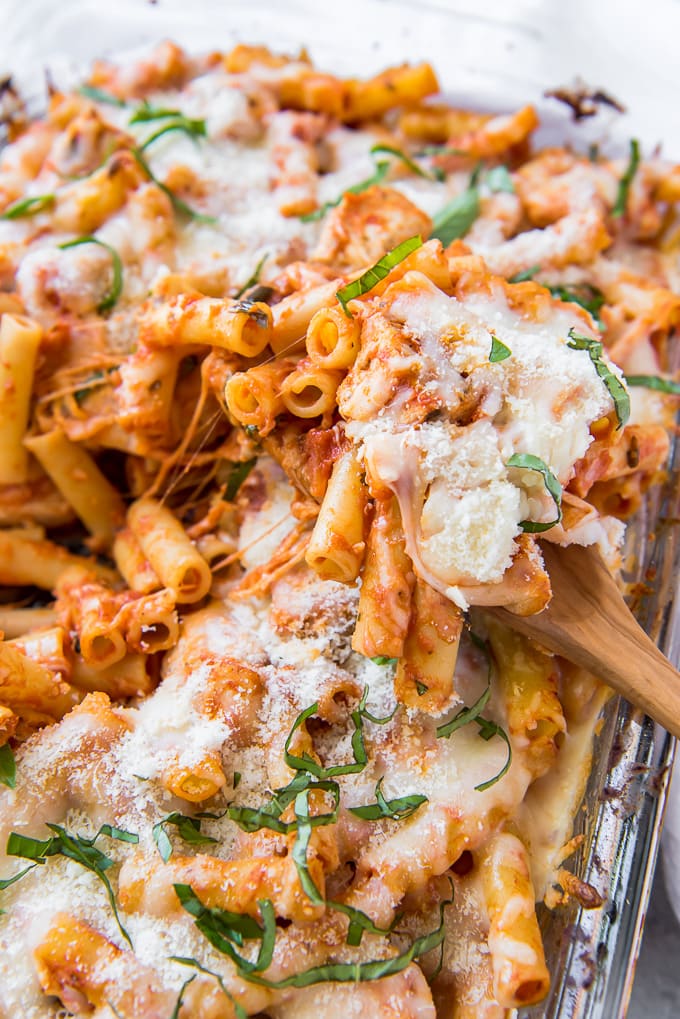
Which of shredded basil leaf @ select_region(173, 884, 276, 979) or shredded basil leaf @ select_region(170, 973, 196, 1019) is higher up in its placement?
shredded basil leaf @ select_region(173, 884, 276, 979)

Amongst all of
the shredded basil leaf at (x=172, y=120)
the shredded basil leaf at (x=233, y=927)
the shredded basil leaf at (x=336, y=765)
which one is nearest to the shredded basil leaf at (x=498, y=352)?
the shredded basil leaf at (x=336, y=765)

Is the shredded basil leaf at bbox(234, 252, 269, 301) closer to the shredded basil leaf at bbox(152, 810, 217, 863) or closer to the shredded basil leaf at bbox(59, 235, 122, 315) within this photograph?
the shredded basil leaf at bbox(59, 235, 122, 315)

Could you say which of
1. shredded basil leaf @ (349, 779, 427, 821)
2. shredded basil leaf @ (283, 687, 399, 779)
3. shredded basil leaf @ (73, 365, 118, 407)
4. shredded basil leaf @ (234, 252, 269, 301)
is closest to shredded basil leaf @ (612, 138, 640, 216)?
shredded basil leaf @ (234, 252, 269, 301)

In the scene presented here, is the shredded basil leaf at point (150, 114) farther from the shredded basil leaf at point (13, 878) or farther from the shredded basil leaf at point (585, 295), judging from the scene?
the shredded basil leaf at point (13, 878)

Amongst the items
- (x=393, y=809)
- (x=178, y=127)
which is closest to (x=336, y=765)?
(x=393, y=809)

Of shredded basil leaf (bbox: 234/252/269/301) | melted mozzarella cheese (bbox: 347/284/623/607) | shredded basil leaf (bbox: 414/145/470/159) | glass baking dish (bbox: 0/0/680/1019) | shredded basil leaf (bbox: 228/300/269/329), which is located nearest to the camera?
melted mozzarella cheese (bbox: 347/284/623/607)

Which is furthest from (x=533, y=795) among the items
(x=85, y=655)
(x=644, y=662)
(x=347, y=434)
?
(x=85, y=655)

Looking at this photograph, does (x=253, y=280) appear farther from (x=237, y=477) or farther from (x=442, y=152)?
(x=442, y=152)

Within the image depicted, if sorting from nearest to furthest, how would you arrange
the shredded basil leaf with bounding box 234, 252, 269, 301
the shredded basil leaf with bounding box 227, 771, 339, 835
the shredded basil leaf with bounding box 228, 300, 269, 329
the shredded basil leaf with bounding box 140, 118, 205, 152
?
1. the shredded basil leaf with bounding box 227, 771, 339, 835
2. the shredded basil leaf with bounding box 228, 300, 269, 329
3. the shredded basil leaf with bounding box 234, 252, 269, 301
4. the shredded basil leaf with bounding box 140, 118, 205, 152
